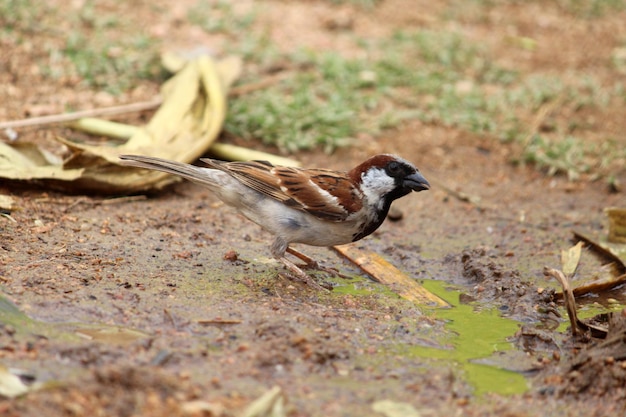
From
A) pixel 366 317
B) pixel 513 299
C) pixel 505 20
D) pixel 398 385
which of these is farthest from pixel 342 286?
pixel 505 20

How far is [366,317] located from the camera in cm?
481

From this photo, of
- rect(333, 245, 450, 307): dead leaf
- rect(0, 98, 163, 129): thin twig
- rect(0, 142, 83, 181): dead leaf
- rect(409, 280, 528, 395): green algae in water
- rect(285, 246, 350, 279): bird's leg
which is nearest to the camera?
rect(409, 280, 528, 395): green algae in water

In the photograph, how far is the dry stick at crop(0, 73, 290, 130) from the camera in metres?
6.81

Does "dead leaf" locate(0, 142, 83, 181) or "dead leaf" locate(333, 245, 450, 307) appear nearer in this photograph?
"dead leaf" locate(333, 245, 450, 307)

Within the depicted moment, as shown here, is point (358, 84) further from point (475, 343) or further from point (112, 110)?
point (475, 343)

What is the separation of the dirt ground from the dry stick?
13.3 inches

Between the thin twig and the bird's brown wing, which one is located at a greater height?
the bird's brown wing

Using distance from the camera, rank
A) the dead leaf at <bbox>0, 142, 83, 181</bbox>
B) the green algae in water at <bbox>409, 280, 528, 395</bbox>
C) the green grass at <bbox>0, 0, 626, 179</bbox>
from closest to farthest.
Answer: the green algae in water at <bbox>409, 280, 528, 395</bbox> → the dead leaf at <bbox>0, 142, 83, 181</bbox> → the green grass at <bbox>0, 0, 626, 179</bbox>

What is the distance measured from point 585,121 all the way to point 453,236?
3.03 m

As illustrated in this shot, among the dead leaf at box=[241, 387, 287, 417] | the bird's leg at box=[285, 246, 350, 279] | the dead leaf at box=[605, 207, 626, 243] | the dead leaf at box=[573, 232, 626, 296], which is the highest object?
the dead leaf at box=[241, 387, 287, 417]

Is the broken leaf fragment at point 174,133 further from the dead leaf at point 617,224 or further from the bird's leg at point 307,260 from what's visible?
the dead leaf at point 617,224

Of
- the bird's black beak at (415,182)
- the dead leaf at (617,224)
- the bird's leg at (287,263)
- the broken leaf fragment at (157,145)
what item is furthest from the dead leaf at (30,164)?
the dead leaf at (617,224)

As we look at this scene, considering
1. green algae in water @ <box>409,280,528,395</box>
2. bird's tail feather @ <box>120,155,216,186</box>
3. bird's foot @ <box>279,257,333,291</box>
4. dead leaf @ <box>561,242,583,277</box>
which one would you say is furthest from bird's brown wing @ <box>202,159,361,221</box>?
dead leaf @ <box>561,242,583,277</box>

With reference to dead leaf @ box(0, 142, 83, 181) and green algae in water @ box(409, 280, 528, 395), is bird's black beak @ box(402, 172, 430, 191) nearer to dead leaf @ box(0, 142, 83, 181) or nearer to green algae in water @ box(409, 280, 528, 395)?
green algae in water @ box(409, 280, 528, 395)
